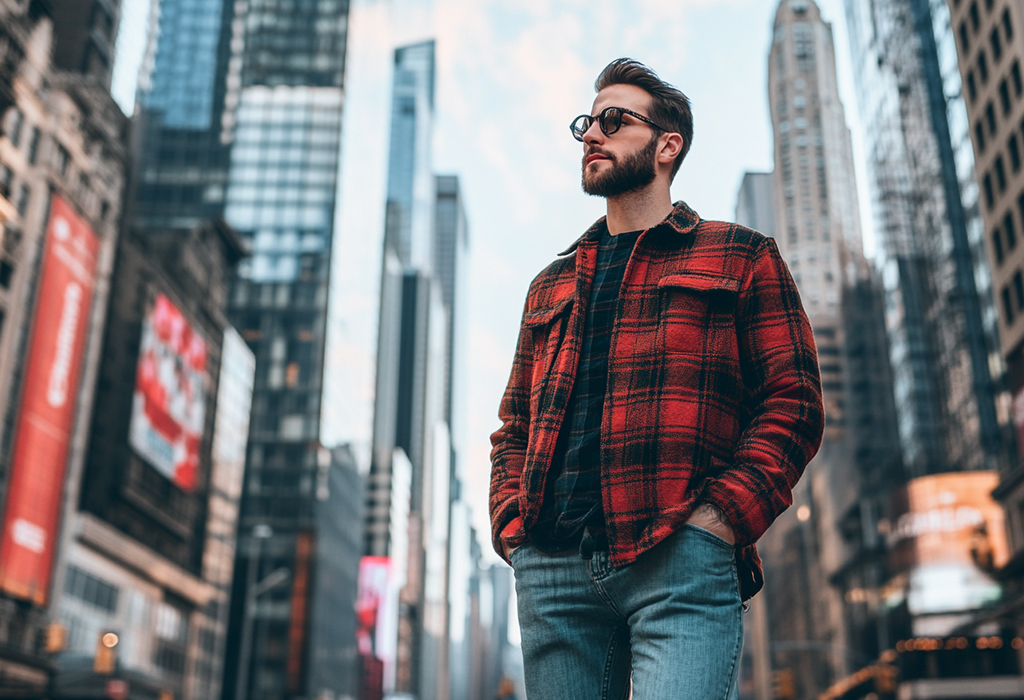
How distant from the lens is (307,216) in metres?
114

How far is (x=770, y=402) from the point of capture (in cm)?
326

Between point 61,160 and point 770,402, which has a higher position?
point 61,160

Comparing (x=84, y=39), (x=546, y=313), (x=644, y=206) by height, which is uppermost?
(x=84, y=39)

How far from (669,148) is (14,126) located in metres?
53.7

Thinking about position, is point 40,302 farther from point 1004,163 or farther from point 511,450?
point 511,450

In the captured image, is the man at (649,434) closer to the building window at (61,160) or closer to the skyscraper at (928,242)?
the building window at (61,160)

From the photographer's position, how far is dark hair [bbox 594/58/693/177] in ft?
12.3

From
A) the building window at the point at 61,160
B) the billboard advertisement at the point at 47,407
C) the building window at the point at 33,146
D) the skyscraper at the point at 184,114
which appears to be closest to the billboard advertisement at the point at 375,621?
the skyscraper at the point at 184,114

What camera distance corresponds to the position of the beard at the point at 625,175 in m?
3.71

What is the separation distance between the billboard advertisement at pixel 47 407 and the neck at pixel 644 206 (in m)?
50.9

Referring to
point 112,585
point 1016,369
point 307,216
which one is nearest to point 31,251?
point 112,585

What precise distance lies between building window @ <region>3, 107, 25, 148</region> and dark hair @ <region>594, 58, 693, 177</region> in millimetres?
52177

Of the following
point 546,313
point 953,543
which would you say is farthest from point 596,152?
point 953,543

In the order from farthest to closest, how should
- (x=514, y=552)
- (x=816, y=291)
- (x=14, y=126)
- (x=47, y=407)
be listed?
(x=816, y=291)
(x=47, y=407)
(x=14, y=126)
(x=514, y=552)
